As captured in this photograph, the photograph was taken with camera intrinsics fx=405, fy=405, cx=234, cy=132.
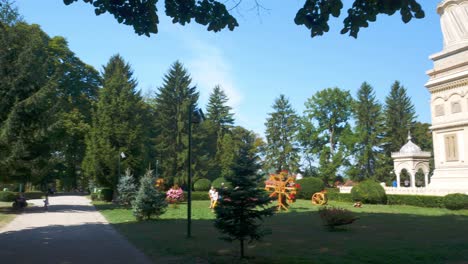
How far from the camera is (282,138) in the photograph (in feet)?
220

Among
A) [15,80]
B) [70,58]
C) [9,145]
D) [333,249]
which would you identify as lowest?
[333,249]

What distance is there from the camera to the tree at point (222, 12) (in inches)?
243

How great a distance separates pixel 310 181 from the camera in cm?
4141

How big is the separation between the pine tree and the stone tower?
3081 centimetres

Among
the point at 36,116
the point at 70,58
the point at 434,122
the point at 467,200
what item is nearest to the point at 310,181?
the point at 434,122

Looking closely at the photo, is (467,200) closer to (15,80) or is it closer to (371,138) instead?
(15,80)

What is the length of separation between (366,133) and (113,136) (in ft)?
134

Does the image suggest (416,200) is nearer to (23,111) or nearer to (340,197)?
(340,197)

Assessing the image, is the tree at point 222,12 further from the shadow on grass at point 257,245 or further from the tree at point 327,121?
the tree at point 327,121

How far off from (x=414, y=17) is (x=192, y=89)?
186ft

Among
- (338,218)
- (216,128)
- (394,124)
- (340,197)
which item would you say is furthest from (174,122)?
(338,218)

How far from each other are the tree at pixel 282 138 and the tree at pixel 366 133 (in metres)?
9.43

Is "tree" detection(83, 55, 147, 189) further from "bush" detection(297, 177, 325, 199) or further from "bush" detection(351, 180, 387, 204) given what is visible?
"bush" detection(351, 180, 387, 204)

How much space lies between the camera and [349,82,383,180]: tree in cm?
6166
